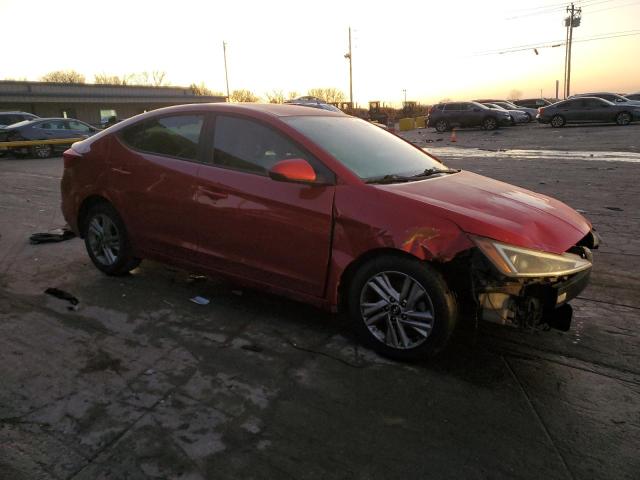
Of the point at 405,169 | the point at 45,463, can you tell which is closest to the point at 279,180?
the point at 405,169

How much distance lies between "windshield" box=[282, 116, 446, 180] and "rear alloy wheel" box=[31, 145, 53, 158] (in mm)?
18523

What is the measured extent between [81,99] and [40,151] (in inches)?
1282

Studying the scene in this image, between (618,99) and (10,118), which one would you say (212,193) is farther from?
(618,99)

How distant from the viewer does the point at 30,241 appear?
6496 mm

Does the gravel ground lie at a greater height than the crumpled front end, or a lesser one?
greater

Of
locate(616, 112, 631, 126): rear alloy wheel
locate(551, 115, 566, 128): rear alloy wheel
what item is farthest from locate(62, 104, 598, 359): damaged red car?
locate(551, 115, 566, 128): rear alloy wheel

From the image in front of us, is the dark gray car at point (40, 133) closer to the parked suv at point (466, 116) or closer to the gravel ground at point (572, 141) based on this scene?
the gravel ground at point (572, 141)

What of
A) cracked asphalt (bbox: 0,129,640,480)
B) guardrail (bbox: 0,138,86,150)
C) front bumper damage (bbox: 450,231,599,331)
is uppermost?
guardrail (bbox: 0,138,86,150)

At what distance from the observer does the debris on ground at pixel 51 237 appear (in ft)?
21.1

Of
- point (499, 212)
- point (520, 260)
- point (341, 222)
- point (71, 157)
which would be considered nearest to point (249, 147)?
point (341, 222)

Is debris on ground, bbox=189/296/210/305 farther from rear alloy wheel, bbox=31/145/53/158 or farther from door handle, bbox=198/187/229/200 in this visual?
rear alloy wheel, bbox=31/145/53/158

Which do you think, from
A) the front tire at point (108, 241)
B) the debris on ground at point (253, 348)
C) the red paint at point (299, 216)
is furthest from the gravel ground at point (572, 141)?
the debris on ground at point (253, 348)

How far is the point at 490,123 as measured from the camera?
28.6 metres

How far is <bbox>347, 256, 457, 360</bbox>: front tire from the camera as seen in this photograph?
122 inches
